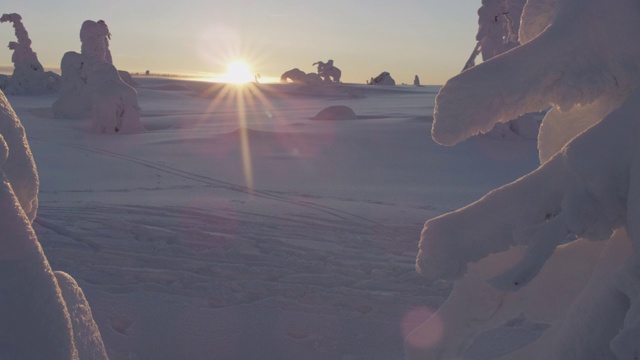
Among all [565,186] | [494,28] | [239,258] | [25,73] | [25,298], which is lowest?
[239,258]

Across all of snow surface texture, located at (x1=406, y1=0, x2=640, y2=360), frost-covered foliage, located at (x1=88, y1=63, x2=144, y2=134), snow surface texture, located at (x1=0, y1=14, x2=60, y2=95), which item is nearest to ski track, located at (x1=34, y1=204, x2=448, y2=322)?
snow surface texture, located at (x1=406, y1=0, x2=640, y2=360)

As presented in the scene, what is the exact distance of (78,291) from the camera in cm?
210

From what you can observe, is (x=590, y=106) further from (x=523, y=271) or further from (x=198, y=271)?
(x=198, y=271)

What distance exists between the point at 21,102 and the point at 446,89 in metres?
26.8

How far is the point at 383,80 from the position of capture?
171ft

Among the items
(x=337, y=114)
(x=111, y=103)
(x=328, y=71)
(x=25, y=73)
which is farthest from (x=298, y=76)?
(x=111, y=103)

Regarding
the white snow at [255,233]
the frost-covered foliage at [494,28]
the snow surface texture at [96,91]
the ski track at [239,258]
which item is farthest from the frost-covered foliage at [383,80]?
the ski track at [239,258]

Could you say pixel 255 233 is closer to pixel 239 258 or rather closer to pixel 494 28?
pixel 239 258

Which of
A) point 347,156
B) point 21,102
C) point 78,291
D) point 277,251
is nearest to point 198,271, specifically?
point 277,251

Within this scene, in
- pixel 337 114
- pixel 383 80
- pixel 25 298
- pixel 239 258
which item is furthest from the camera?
pixel 383 80

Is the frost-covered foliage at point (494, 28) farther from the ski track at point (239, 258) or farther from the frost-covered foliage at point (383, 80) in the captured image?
the frost-covered foliage at point (383, 80)

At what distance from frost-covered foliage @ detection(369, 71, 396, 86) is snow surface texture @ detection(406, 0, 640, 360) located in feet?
165

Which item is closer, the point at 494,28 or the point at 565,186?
the point at 565,186

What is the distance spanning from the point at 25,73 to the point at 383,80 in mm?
30331
